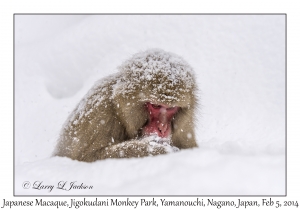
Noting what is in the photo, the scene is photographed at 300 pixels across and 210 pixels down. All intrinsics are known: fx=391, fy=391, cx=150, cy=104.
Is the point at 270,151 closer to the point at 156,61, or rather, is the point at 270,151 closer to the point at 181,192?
the point at 181,192

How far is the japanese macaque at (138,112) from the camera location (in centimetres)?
420

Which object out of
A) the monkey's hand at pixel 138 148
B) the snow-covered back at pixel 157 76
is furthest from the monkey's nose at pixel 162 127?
the snow-covered back at pixel 157 76

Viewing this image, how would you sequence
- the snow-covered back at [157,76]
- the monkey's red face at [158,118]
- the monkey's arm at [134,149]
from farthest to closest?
the monkey's red face at [158,118] < the snow-covered back at [157,76] < the monkey's arm at [134,149]

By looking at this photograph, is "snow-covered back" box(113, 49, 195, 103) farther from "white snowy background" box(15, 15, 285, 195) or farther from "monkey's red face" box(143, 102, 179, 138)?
"white snowy background" box(15, 15, 285, 195)

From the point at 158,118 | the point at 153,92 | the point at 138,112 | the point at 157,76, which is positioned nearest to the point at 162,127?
the point at 158,118

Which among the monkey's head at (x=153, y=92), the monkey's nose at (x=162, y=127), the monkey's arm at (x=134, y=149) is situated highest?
the monkey's head at (x=153, y=92)

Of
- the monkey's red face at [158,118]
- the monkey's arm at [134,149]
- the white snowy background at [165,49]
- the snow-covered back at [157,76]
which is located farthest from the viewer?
the white snowy background at [165,49]

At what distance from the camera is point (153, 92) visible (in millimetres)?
4176

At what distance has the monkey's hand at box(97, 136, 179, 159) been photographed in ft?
13.4

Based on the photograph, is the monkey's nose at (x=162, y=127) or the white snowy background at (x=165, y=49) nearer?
the monkey's nose at (x=162, y=127)

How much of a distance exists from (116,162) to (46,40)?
7.43 metres

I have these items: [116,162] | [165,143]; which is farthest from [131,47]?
[116,162]

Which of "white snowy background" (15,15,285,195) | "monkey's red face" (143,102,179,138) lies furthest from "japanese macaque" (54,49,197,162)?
"white snowy background" (15,15,285,195)

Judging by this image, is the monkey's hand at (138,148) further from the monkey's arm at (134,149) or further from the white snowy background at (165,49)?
the white snowy background at (165,49)
